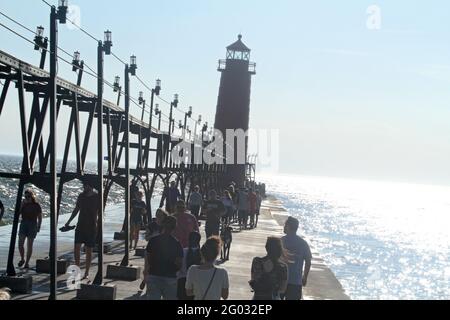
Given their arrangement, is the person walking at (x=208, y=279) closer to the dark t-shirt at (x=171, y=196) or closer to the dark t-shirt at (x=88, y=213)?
the dark t-shirt at (x=88, y=213)

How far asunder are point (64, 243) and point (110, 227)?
16.0ft

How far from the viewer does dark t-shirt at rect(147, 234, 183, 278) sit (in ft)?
25.2

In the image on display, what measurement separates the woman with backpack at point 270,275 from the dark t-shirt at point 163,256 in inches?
52.8

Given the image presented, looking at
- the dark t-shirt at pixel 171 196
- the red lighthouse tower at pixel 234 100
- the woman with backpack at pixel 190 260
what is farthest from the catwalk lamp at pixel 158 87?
the red lighthouse tower at pixel 234 100

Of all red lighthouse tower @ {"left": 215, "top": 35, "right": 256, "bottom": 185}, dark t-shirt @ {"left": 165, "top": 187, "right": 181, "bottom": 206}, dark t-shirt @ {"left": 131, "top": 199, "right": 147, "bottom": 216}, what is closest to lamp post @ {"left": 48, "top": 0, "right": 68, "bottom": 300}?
dark t-shirt @ {"left": 131, "top": 199, "right": 147, "bottom": 216}

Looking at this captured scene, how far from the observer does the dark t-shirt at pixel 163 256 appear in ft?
25.2

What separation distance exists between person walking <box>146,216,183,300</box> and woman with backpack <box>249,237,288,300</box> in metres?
1.34

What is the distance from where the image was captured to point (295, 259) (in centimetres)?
827

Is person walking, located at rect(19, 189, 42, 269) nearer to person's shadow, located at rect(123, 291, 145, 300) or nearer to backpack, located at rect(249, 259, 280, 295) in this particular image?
person's shadow, located at rect(123, 291, 145, 300)

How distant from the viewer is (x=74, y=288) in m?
11.1

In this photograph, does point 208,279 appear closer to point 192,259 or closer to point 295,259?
point 192,259

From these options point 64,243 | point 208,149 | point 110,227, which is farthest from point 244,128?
point 64,243

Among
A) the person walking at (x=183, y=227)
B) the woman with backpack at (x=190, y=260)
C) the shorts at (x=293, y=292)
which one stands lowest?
the shorts at (x=293, y=292)
